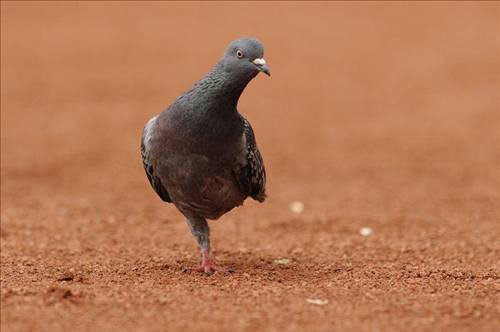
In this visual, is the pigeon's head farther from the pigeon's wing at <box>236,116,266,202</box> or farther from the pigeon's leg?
the pigeon's leg

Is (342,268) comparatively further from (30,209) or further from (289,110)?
(289,110)

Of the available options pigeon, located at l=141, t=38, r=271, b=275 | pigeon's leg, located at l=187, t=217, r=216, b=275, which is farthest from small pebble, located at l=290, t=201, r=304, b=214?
pigeon, located at l=141, t=38, r=271, b=275

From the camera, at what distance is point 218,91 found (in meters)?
6.00

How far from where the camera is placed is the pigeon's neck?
600 centimetres

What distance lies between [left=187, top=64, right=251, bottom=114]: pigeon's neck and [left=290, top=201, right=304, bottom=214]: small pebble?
444 cm

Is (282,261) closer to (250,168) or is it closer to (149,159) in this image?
(250,168)

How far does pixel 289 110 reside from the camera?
56.9ft

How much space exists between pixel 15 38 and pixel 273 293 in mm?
19151

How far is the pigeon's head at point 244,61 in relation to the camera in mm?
5949

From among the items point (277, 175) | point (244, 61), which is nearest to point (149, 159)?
point (244, 61)

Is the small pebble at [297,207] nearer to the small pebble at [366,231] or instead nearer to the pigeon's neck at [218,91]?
the small pebble at [366,231]

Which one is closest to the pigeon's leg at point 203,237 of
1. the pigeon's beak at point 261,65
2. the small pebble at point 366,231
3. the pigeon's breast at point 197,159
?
the pigeon's breast at point 197,159

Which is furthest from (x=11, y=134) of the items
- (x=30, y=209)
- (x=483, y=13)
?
(x=483, y=13)

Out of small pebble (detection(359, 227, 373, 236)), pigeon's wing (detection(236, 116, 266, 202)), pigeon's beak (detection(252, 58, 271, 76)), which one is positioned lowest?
small pebble (detection(359, 227, 373, 236))
